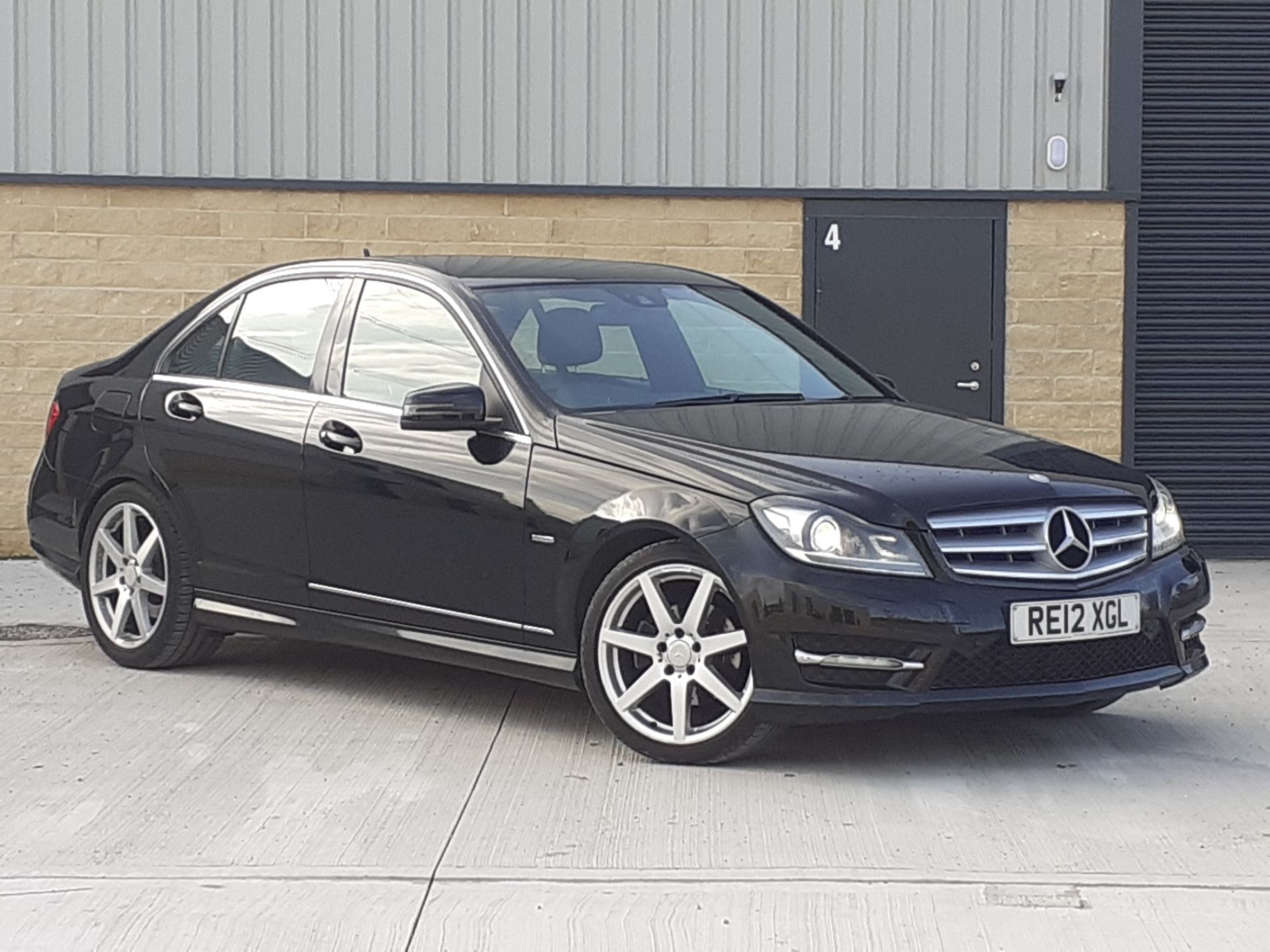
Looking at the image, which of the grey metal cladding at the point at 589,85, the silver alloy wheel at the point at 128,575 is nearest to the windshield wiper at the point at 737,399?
the silver alloy wheel at the point at 128,575

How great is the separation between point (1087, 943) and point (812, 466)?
1938mm

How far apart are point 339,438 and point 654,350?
1.09 meters

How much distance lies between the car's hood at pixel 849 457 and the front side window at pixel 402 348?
568mm

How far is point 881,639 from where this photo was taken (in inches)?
231

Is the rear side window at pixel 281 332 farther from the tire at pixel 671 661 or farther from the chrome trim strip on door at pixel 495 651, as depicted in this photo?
the tire at pixel 671 661

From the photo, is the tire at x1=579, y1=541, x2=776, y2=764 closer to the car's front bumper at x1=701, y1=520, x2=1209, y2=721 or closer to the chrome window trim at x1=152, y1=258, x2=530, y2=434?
the car's front bumper at x1=701, y1=520, x2=1209, y2=721

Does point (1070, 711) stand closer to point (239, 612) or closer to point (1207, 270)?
point (239, 612)

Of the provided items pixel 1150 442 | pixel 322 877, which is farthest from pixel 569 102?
pixel 322 877

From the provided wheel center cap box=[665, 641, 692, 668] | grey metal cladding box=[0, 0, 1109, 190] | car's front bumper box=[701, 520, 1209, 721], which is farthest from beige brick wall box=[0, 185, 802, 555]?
car's front bumper box=[701, 520, 1209, 721]

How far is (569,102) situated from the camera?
11578 mm

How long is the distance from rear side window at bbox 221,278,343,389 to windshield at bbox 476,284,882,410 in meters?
0.71

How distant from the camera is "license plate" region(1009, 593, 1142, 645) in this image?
595 centimetres

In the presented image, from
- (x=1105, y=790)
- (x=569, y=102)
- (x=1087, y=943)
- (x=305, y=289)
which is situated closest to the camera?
(x=1087, y=943)

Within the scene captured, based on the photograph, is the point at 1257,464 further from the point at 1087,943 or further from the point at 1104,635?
the point at 1087,943
